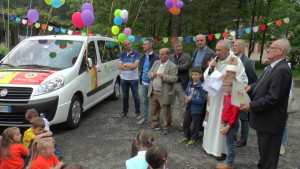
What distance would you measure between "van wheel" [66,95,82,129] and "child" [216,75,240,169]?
9.56 ft

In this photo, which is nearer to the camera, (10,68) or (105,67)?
(10,68)

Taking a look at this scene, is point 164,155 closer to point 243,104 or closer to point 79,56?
point 243,104

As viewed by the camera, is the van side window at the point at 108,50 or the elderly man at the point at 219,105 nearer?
→ the elderly man at the point at 219,105

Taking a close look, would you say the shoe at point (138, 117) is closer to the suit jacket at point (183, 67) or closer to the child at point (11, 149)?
the suit jacket at point (183, 67)

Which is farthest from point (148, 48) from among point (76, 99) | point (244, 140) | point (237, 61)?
point (244, 140)

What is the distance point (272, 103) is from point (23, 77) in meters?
4.09

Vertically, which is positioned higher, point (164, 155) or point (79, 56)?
point (79, 56)

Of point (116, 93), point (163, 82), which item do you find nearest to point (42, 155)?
point (163, 82)

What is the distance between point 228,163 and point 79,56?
11.8 feet

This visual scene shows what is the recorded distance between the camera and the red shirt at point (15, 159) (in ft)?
10.0

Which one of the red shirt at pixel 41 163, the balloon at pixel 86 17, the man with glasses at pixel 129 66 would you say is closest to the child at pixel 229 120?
the red shirt at pixel 41 163

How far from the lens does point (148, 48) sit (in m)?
5.54

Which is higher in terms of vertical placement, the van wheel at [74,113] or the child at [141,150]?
the child at [141,150]

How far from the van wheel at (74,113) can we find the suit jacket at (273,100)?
11.1 ft
